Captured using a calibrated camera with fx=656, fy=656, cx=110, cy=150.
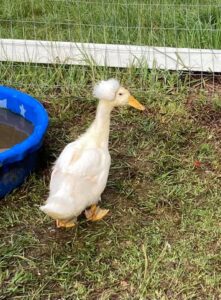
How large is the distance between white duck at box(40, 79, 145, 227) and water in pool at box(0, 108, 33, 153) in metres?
0.63

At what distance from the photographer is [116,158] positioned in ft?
11.6

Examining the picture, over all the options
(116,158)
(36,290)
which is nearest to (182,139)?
(116,158)

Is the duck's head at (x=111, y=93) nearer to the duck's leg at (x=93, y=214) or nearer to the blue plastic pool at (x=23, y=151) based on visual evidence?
the blue plastic pool at (x=23, y=151)

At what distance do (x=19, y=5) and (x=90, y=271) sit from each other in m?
2.71

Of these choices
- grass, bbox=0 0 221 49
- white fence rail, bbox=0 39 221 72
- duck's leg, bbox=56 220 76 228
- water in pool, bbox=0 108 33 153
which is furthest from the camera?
grass, bbox=0 0 221 49

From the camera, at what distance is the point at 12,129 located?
11.9ft

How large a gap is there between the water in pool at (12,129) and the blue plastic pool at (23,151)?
0.04 metres

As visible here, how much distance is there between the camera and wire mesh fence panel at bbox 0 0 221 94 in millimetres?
4211

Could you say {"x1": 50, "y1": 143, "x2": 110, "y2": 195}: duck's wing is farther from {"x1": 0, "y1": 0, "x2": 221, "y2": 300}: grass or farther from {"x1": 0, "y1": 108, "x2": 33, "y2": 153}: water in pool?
{"x1": 0, "y1": 108, "x2": 33, "y2": 153}: water in pool

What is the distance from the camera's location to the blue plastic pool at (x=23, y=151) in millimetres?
3042

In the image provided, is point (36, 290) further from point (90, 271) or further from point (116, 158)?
point (116, 158)

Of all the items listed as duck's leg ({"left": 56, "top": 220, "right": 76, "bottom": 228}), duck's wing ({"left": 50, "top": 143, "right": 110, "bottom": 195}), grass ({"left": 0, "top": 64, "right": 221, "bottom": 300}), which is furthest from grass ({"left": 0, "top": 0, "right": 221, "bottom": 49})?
duck's leg ({"left": 56, "top": 220, "right": 76, "bottom": 228})

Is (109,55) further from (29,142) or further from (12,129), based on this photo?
(29,142)

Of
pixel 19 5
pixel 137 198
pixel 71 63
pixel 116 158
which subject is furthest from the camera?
pixel 19 5
